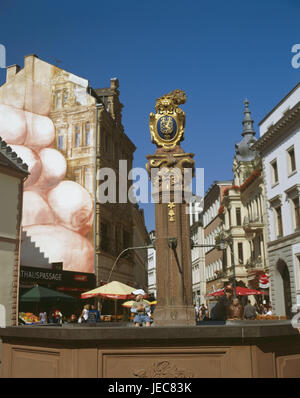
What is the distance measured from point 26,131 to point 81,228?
28.2 ft

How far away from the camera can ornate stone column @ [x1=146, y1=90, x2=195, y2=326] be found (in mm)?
9633

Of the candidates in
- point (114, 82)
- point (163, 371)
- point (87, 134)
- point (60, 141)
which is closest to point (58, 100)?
point (60, 141)

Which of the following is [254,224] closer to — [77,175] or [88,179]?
[88,179]

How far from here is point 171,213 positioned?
395 inches

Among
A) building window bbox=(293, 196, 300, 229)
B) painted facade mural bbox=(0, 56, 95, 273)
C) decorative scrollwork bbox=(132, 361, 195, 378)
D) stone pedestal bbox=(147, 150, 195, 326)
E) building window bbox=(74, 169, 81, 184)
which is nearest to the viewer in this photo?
decorative scrollwork bbox=(132, 361, 195, 378)

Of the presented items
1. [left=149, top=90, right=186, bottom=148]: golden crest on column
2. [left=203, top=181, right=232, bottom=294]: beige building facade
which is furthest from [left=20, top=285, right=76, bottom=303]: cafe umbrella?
[left=203, top=181, right=232, bottom=294]: beige building facade

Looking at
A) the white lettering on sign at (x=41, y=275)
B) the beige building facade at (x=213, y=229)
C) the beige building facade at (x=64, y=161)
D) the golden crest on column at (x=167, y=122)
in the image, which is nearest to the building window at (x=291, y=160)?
the beige building facade at (x=64, y=161)

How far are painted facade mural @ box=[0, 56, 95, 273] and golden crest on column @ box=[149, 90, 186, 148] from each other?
2286cm

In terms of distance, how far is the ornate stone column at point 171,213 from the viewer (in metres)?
9.63

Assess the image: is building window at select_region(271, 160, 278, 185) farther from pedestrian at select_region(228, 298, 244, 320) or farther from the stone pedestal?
the stone pedestal

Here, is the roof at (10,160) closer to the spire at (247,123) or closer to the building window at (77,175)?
the building window at (77,175)

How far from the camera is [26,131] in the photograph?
34.4m
